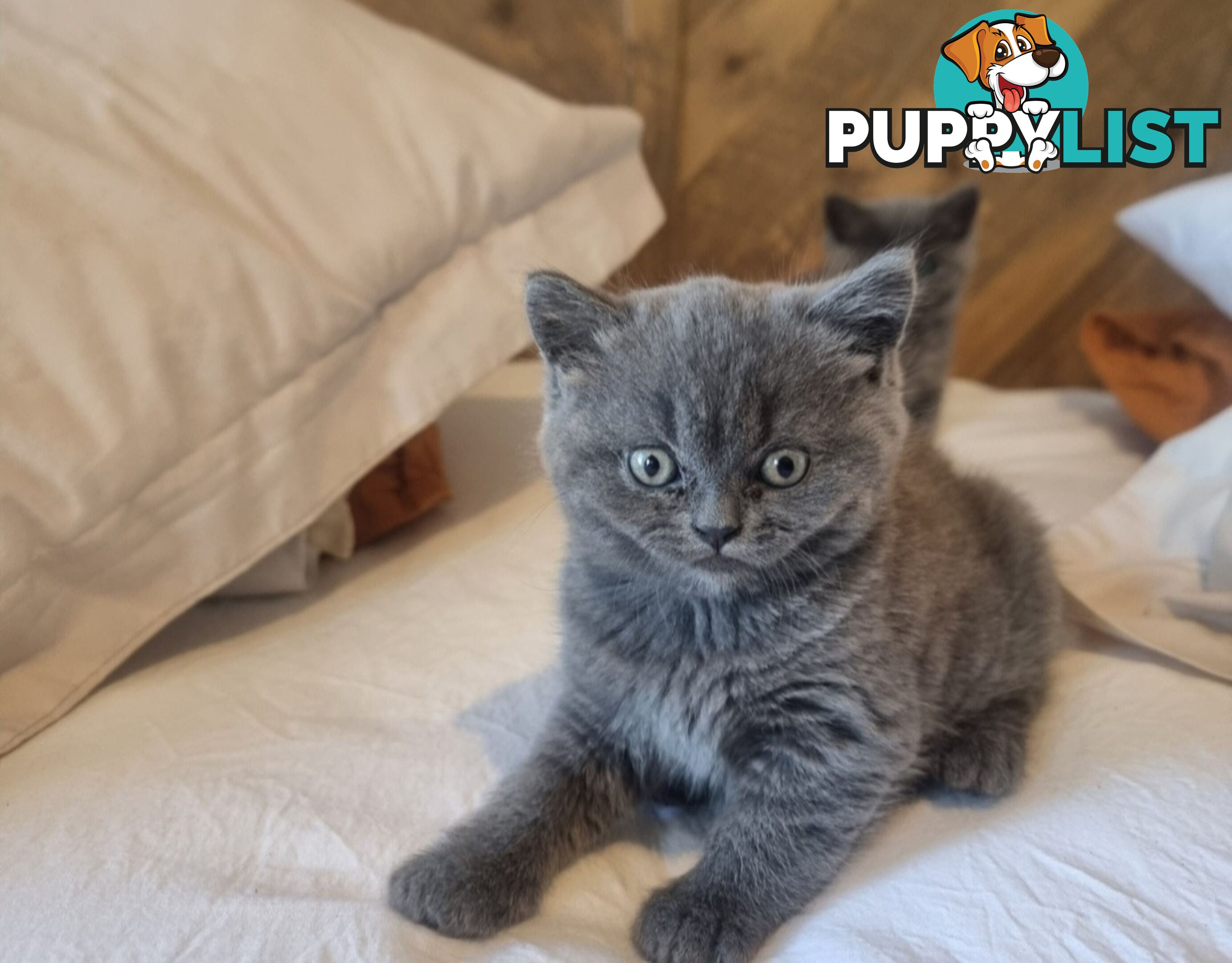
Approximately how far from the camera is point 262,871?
2.66 feet

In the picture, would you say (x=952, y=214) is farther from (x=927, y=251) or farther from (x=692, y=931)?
(x=692, y=931)

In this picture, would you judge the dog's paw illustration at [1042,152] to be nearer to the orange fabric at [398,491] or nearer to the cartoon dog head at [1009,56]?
the cartoon dog head at [1009,56]

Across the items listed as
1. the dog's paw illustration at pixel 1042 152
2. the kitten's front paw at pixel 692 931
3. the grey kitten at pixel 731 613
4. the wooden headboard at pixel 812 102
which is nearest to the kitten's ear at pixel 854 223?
the wooden headboard at pixel 812 102

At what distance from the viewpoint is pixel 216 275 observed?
1.10 m

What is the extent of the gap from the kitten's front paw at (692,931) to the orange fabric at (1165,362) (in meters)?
1.09

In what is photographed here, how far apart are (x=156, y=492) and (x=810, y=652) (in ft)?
2.31

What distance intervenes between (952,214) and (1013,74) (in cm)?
27

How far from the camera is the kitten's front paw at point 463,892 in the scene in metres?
0.77

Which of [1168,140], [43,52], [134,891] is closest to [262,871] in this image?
[134,891]

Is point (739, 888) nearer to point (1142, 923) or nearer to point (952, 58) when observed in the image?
point (1142, 923)

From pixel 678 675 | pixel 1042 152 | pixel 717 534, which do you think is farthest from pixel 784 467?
pixel 1042 152

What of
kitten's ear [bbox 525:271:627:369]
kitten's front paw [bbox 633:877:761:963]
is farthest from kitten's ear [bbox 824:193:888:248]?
kitten's front paw [bbox 633:877:761:963]

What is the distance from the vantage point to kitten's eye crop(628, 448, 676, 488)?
2.60 feet

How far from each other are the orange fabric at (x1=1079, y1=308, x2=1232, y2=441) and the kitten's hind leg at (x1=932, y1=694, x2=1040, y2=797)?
2.38 feet
